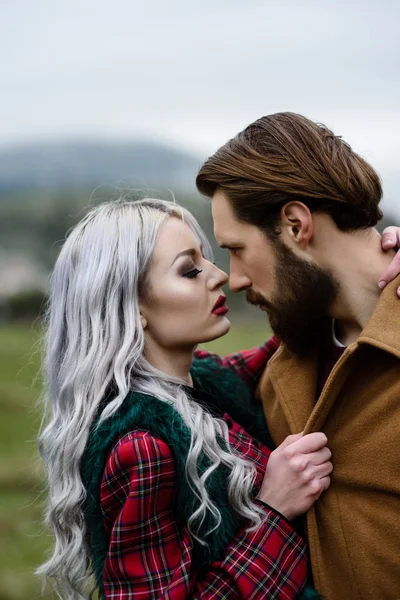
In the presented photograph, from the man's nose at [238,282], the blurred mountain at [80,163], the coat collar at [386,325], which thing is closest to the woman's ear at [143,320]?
the man's nose at [238,282]

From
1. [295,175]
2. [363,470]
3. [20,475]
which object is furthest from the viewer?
[20,475]

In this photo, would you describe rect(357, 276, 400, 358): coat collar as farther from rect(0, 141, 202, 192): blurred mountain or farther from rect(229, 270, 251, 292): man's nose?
rect(0, 141, 202, 192): blurred mountain

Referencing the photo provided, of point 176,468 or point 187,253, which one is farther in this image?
point 187,253

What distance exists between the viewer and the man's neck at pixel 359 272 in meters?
3.24

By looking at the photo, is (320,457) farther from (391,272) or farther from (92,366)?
(92,366)

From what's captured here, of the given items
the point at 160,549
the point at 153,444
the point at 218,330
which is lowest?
the point at 160,549

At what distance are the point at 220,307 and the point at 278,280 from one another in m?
0.29

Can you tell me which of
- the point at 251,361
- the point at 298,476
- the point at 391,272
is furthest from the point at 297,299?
the point at 298,476

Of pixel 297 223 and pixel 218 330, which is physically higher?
pixel 297 223

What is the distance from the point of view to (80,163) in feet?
161

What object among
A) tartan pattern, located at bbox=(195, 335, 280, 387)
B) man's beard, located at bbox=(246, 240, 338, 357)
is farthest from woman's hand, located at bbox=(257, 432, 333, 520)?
tartan pattern, located at bbox=(195, 335, 280, 387)

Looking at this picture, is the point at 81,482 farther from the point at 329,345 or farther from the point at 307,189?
the point at 307,189

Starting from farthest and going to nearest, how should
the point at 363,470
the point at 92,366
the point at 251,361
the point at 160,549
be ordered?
the point at 251,361, the point at 92,366, the point at 363,470, the point at 160,549

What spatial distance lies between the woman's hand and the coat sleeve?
12 centimetres
